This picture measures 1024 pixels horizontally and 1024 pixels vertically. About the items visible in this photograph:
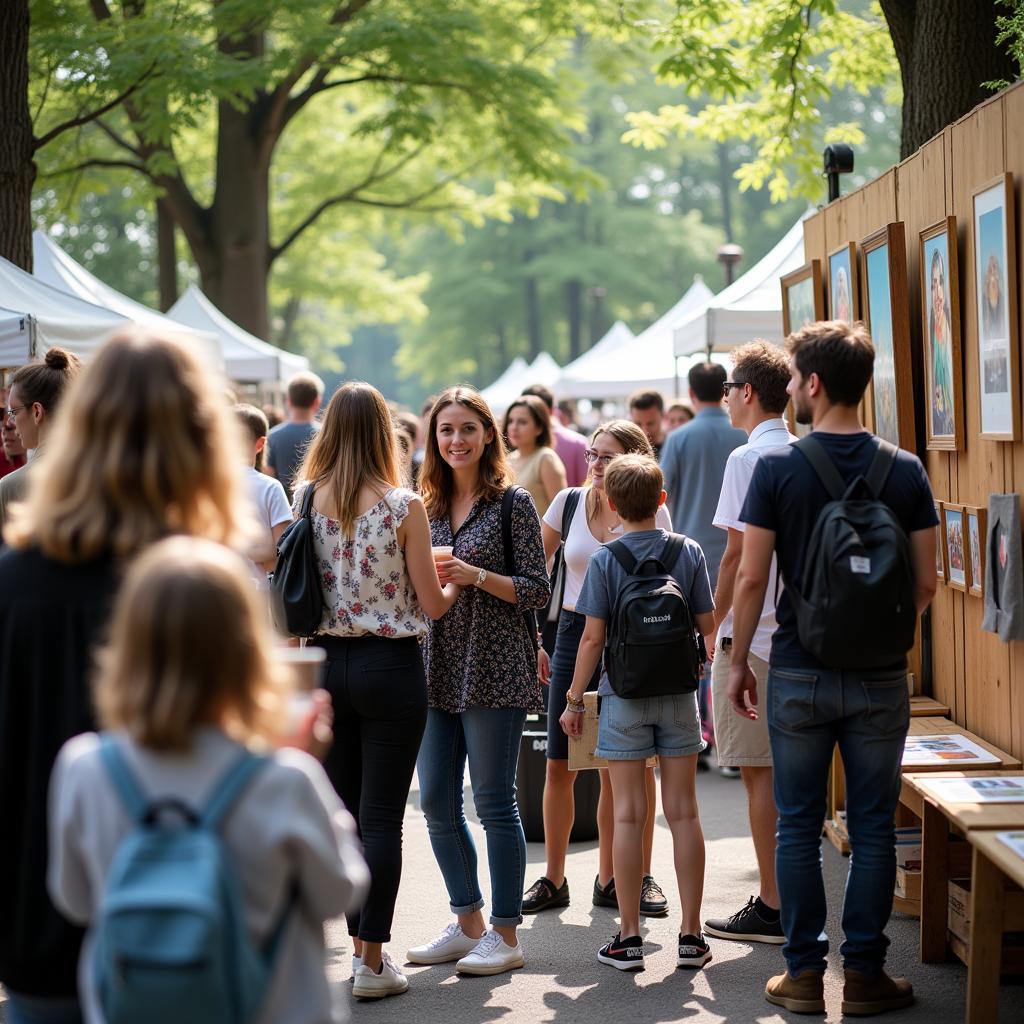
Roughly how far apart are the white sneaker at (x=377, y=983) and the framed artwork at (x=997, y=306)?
287 centimetres

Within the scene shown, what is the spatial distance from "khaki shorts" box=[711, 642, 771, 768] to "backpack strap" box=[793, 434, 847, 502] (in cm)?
127

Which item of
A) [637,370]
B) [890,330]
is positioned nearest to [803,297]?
[890,330]

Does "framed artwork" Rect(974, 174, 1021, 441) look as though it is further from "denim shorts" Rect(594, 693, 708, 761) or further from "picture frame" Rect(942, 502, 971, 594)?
"denim shorts" Rect(594, 693, 708, 761)

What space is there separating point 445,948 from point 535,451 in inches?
139

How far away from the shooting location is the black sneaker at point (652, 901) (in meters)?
6.09

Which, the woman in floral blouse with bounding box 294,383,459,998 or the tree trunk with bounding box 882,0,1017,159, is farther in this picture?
the tree trunk with bounding box 882,0,1017,159

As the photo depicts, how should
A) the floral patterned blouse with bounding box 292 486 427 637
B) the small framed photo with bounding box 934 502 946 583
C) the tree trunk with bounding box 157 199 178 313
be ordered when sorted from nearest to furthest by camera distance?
the floral patterned blouse with bounding box 292 486 427 637 → the small framed photo with bounding box 934 502 946 583 → the tree trunk with bounding box 157 199 178 313

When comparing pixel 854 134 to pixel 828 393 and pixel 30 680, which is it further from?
pixel 30 680

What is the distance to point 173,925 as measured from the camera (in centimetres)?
226

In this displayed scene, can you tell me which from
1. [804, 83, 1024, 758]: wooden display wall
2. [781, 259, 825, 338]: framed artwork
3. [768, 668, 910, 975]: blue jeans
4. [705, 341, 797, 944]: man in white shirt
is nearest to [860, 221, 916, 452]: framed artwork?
[804, 83, 1024, 758]: wooden display wall

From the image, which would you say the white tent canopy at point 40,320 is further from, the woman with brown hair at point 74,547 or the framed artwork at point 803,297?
the woman with brown hair at point 74,547

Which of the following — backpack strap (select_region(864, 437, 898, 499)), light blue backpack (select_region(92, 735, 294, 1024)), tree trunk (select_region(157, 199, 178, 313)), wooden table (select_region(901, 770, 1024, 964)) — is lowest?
wooden table (select_region(901, 770, 1024, 964))

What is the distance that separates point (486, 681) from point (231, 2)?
11757mm

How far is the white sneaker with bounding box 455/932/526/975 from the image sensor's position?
211 inches
